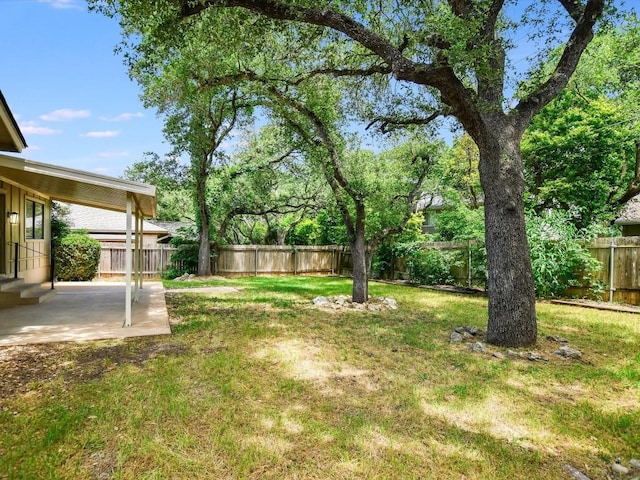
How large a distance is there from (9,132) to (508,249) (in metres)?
8.19

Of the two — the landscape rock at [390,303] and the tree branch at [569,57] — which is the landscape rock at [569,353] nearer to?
the tree branch at [569,57]

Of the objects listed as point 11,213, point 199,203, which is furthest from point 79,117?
point 11,213

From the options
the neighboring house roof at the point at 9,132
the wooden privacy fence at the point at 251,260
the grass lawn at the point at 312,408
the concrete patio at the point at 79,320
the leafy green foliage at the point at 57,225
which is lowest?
the grass lawn at the point at 312,408

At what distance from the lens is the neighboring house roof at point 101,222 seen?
756 inches

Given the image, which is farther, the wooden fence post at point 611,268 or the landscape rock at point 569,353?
the wooden fence post at point 611,268

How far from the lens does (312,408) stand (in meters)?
3.46

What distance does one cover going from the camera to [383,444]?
2.86m

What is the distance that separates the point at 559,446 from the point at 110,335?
570cm

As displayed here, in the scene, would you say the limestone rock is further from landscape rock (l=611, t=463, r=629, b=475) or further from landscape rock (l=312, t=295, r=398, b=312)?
landscape rock (l=611, t=463, r=629, b=475)

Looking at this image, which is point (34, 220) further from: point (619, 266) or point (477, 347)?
point (619, 266)

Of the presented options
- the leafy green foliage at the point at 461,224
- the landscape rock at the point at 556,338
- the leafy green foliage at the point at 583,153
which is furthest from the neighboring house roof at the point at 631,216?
the landscape rock at the point at 556,338

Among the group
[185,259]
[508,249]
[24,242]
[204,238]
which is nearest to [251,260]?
[204,238]

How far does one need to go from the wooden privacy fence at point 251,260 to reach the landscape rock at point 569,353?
1440cm

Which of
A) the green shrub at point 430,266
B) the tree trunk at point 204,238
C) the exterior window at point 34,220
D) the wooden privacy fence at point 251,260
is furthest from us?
the wooden privacy fence at point 251,260
